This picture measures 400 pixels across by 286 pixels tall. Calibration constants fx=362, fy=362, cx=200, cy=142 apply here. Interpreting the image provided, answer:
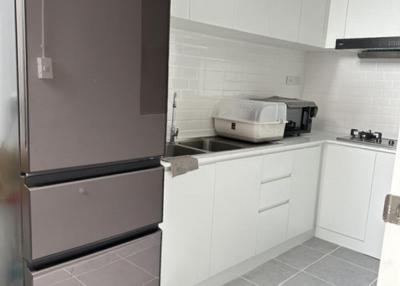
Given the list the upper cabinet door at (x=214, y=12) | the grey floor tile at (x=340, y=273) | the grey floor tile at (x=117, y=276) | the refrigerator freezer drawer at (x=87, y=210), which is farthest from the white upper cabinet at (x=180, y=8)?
the grey floor tile at (x=340, y=273)

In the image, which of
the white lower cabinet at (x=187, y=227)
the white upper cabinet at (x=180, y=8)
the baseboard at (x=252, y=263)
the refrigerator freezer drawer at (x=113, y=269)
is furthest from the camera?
the baseboard at (x=252, y=263)

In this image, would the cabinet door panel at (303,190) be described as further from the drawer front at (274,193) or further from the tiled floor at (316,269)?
the tiled floor at (316,269)

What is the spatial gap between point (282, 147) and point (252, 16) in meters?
0.96

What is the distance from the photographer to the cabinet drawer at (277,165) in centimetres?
255

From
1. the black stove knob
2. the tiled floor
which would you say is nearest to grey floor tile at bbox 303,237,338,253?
the tiled floor

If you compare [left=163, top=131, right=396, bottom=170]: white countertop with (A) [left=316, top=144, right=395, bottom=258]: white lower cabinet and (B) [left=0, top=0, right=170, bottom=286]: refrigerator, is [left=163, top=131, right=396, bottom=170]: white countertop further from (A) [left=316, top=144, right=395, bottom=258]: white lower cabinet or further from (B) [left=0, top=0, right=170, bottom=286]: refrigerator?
(B) [left=0, top=0, right=170, bottom=286]: refrigerator

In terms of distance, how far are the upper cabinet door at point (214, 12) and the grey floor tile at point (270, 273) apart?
1.72 meters

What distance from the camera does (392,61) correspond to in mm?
3217

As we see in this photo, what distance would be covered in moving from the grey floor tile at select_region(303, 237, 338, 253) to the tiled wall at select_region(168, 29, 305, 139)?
1300 millimetres

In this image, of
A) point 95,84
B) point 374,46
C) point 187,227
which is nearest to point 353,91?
point 374,46

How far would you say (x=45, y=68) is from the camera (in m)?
1.13

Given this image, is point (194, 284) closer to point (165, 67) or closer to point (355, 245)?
point (165, 67)

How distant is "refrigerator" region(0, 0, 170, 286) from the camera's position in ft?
3.77

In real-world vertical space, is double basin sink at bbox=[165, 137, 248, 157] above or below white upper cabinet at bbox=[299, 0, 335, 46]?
below
